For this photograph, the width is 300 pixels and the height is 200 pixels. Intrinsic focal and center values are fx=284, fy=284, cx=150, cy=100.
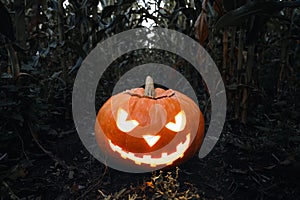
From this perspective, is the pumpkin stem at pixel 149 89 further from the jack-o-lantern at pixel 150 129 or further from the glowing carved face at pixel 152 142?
the glowing carved face at pixel 152 142

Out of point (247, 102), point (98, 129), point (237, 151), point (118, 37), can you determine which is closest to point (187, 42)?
point (118, 37)

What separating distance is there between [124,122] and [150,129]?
0.12 meters

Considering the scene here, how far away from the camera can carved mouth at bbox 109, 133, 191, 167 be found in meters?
1.28

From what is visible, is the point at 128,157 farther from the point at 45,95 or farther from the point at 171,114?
the point at 45,95

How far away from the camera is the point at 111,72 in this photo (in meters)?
2.32

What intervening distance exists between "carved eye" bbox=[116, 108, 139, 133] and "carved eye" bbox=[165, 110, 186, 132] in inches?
5.9

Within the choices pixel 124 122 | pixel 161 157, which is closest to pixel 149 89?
pixel 124 122

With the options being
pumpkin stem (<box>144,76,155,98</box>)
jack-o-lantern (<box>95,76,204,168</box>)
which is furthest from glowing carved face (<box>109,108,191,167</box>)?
pumpkin stem (<box>144,76,155,98</box>)

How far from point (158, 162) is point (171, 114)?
0.23 m

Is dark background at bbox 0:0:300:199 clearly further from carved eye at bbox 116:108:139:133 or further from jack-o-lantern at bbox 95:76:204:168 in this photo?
carved eye at bbox 116:108:139:133

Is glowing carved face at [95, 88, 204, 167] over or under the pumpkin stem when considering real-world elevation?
under

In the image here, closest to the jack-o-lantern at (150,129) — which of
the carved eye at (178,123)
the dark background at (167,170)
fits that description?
the carved eye at (178,123)

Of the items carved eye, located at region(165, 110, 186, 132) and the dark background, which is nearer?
the dark background

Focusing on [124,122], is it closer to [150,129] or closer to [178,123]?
[150,129]
